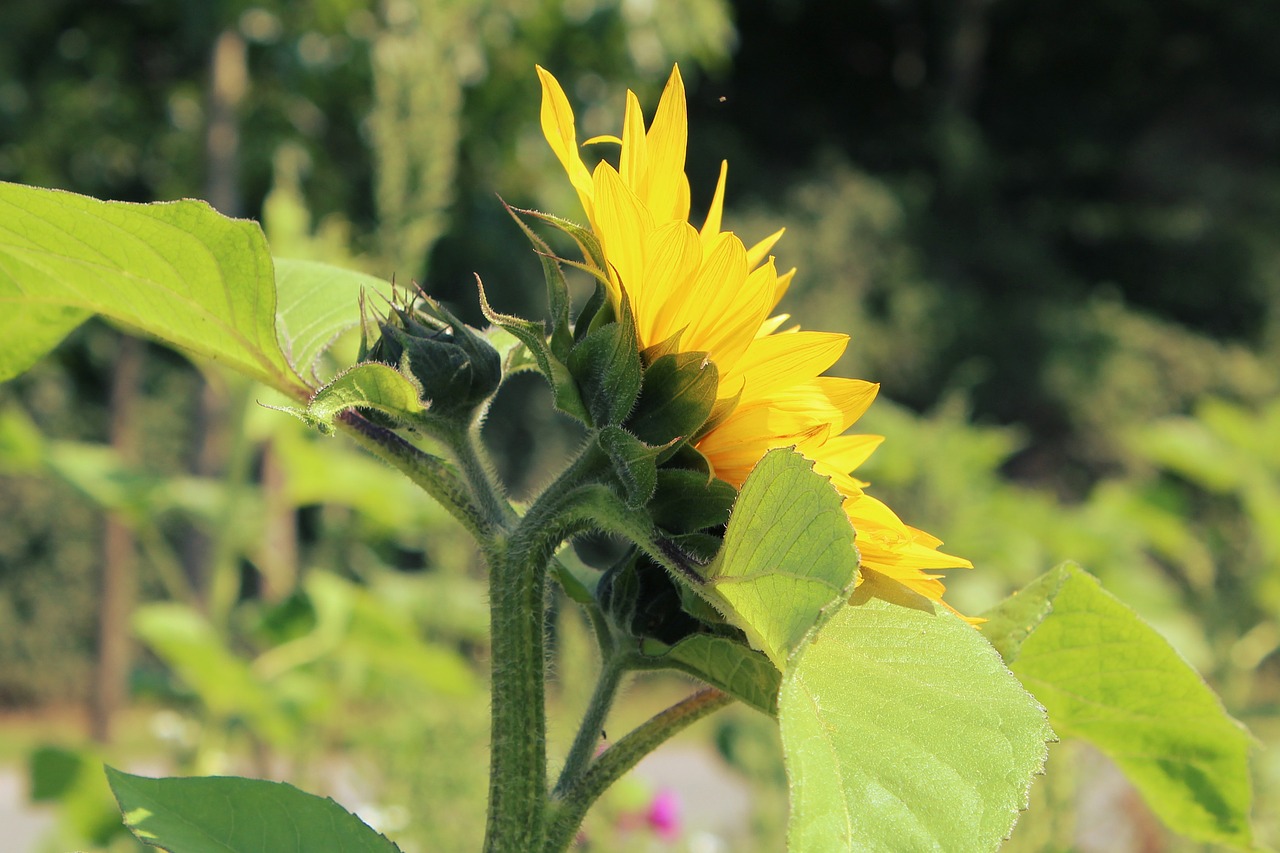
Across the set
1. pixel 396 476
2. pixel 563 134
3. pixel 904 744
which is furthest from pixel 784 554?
pixel 396 476

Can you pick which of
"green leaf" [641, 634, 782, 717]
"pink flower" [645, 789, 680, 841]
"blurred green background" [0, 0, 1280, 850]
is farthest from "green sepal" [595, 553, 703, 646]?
"pink flower" [645, 789, 680, 841]

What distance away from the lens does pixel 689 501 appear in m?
0.34

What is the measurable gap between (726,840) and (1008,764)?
2.24 meters

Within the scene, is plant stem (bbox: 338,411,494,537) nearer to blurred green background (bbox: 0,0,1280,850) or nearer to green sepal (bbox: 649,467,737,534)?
green sepal (bbox: 649,467,737,534)

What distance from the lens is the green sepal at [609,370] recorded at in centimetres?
33

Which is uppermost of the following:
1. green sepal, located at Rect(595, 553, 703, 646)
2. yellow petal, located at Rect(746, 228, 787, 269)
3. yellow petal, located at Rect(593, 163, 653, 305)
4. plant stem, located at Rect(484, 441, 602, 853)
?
yellow petal, located at Rect(746, 228, 787, 269)

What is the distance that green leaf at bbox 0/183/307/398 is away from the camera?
0.35 m

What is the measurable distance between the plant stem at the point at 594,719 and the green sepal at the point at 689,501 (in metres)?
0.06

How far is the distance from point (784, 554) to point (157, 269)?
0.70 ft

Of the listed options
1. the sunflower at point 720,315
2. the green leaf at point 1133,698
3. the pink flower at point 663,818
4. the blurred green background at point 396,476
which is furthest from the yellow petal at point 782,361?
the pink flower at point 663,818

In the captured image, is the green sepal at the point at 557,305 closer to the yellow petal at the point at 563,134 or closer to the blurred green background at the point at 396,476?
the yellow petal at the point at 563,134

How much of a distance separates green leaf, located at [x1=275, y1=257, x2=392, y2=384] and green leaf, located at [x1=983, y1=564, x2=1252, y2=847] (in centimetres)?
24

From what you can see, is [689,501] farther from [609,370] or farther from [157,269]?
[157,269]

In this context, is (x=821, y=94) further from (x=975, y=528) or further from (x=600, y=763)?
(x=600, y=763)
